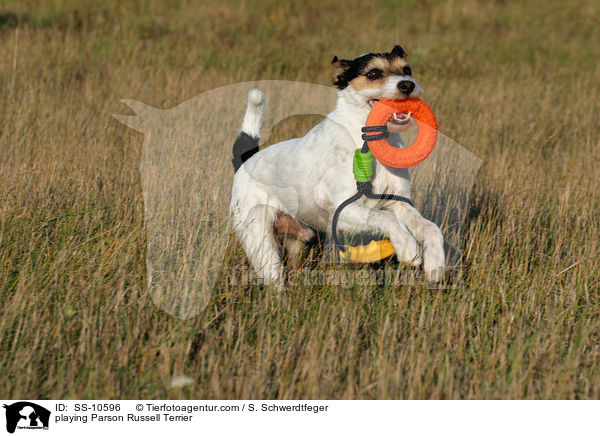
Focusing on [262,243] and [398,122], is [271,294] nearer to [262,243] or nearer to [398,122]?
[262,243]

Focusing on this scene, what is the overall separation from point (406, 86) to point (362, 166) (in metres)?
0.51

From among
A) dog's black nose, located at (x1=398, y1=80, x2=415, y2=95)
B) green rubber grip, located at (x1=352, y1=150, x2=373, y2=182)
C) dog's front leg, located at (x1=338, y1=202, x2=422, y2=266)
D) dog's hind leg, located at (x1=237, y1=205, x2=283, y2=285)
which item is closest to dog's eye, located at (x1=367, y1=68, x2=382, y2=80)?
dog's black nose, located at (x1=398, y1=80, x2=415, y2=95)

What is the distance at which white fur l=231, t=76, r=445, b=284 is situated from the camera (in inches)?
123

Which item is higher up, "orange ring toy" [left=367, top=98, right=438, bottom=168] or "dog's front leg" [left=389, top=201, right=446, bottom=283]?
"orange ring toy" [left=367, top=98, right=438, bottom=168]

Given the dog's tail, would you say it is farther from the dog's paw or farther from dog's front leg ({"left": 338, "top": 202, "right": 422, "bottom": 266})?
the dog's paw

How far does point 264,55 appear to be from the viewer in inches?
351

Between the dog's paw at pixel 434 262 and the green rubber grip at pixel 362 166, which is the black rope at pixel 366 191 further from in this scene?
the dog's paw at pixel 434 262

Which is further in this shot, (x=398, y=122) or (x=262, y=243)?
(x=262, y=243)

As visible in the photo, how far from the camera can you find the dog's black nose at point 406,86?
3225mm

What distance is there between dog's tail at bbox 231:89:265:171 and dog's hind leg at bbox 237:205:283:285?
0.55 meters

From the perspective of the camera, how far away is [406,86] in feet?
10.6

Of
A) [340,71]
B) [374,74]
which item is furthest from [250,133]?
[374,74]
